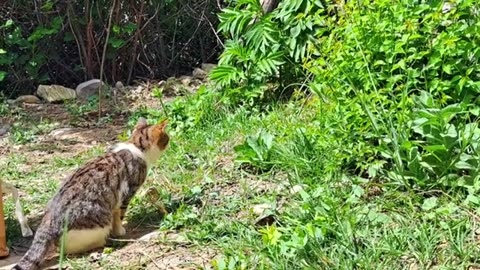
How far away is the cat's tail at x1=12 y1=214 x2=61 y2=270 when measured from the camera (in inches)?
145

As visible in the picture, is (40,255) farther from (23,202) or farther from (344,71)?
Answer: (344,71)

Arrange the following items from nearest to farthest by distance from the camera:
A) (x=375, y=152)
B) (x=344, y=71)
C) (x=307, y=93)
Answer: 1. (x=375, y=152)
2. (x=344, y=71)
3. (x=307, y=93)

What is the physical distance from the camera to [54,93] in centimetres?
771

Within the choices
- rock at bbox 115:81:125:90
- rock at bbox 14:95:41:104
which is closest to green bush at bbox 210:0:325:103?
rock at bbox 115:81:125:90

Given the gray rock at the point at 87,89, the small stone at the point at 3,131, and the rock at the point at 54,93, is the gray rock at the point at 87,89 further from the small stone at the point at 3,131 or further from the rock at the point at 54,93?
the small stone at the point at 3,131

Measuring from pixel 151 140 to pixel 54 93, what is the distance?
3735 millimetres

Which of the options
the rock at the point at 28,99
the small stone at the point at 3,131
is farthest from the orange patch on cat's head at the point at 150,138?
the rock at the point at 28,99

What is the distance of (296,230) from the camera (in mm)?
3396

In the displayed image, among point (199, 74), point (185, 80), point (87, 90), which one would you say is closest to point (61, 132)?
point (87, 90)

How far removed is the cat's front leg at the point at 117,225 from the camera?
13.4ft

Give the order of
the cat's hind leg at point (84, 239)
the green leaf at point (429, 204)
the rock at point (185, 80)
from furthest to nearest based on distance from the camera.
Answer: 1. the rock at point (185, 80)
2. the cat's hind leg at point (84, 239)
3. the green leaf at point (429, 204)

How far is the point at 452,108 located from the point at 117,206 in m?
1.95

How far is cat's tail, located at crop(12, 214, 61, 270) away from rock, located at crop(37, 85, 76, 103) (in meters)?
4.04

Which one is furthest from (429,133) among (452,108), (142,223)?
(142,223)
